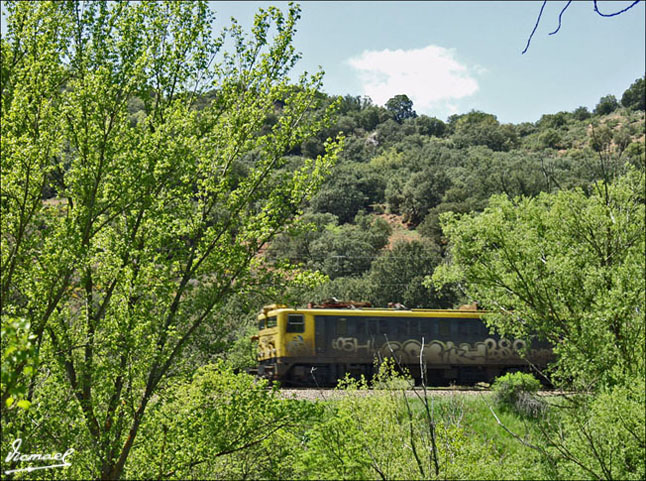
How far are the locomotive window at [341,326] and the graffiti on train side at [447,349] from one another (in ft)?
0.61

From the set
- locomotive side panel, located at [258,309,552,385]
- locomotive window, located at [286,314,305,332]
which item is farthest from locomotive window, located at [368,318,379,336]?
locomotive window, located at [286,314,305,332]

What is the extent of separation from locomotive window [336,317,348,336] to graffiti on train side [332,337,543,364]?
187 millimetres

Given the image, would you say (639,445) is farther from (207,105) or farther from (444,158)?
(444,158)

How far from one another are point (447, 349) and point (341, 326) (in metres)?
4.39

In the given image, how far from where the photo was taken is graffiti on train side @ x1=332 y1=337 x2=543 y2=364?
25.0 meters

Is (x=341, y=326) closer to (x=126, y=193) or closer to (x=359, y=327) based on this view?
(x=359, y=327)

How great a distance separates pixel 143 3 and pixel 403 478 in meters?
9.26

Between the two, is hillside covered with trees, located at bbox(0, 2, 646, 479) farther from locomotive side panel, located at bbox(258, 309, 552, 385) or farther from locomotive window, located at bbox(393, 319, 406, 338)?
locomotive window, located at bbox(393, 319, 406, 338)

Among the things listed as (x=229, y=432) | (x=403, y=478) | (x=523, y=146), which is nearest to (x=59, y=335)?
(x=229, y=432)

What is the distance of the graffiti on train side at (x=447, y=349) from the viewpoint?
2497 centimetres

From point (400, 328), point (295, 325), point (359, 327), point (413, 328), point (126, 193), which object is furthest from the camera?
point (413, 328)

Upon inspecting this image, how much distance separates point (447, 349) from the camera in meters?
26.1

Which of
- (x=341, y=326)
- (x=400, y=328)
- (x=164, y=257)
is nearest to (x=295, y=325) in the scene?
(x=341, y=326)

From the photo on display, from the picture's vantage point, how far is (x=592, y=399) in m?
15.2
